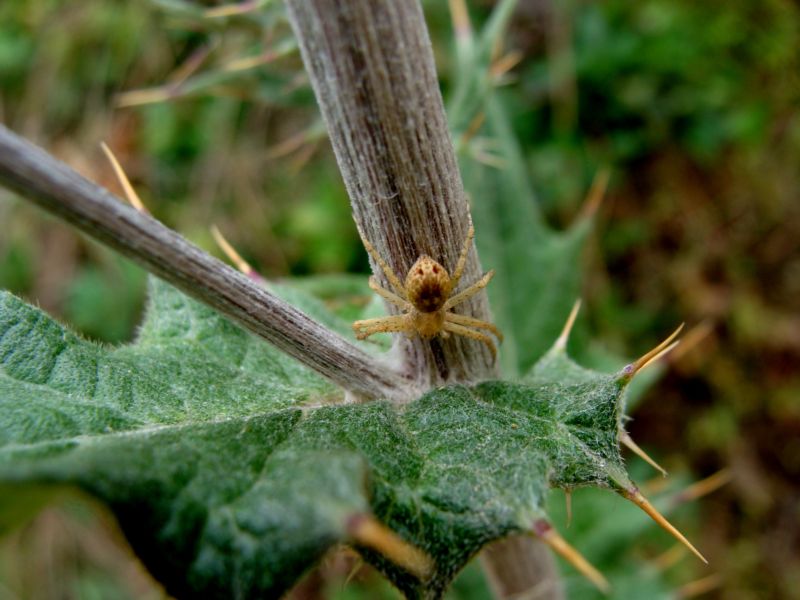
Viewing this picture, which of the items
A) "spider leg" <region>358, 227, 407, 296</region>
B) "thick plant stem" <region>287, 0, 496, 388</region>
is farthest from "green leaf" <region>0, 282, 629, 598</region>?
"thick plant stem" <region>287, 0, 496, 388</region>

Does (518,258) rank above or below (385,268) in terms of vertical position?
below

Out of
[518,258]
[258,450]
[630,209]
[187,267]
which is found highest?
[187,267]

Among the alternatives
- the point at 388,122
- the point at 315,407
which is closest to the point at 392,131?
the point at 388,122

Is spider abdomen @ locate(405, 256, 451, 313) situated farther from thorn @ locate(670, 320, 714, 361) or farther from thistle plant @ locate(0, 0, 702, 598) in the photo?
thorn @ locate(670, 320, 714, 361)

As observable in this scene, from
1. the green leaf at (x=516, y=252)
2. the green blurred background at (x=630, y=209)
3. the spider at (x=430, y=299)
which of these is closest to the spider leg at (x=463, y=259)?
the spider at (x=430, y=299)

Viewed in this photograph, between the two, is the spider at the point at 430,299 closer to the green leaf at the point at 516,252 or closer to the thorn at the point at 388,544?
the thorn at the point at 388,544

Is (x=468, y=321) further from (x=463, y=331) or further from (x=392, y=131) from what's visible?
(x=392, y=131)
